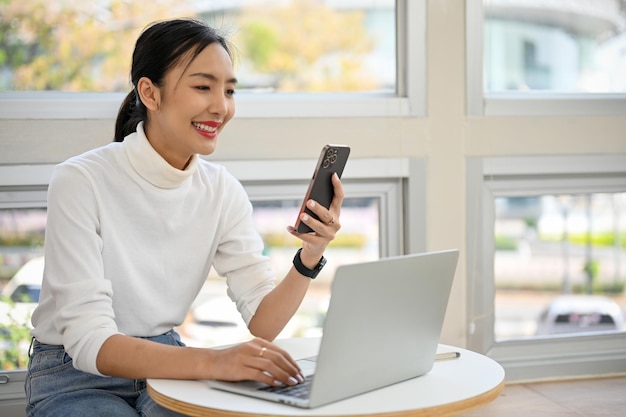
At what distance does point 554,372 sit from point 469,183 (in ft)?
2.19

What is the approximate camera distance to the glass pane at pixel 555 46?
8.42ft

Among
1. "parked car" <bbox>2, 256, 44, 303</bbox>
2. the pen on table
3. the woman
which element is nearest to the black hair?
the woman

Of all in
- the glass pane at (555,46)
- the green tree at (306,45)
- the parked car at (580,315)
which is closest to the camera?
the green tree at (306,45)

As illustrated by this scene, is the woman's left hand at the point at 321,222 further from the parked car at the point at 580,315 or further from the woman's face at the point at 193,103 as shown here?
the parked car at the point at 580,315

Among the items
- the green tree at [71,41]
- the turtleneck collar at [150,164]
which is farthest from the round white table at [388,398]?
the green tree at [71,41]

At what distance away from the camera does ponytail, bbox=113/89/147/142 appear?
1.89 metres

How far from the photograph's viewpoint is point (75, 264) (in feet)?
5.16

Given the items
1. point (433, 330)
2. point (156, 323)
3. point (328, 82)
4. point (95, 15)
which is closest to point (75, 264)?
point (156, 323)

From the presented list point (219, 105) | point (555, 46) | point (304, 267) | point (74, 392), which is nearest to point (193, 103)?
point (219, 105)

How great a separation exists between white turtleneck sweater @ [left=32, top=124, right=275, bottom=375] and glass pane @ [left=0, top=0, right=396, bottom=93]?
553 mm

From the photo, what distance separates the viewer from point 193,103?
1.77m

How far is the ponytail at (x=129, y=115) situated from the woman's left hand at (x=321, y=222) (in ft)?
1.62

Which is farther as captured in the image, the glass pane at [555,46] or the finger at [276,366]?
the glass pane at [555,46]

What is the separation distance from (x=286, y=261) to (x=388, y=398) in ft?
4.08
